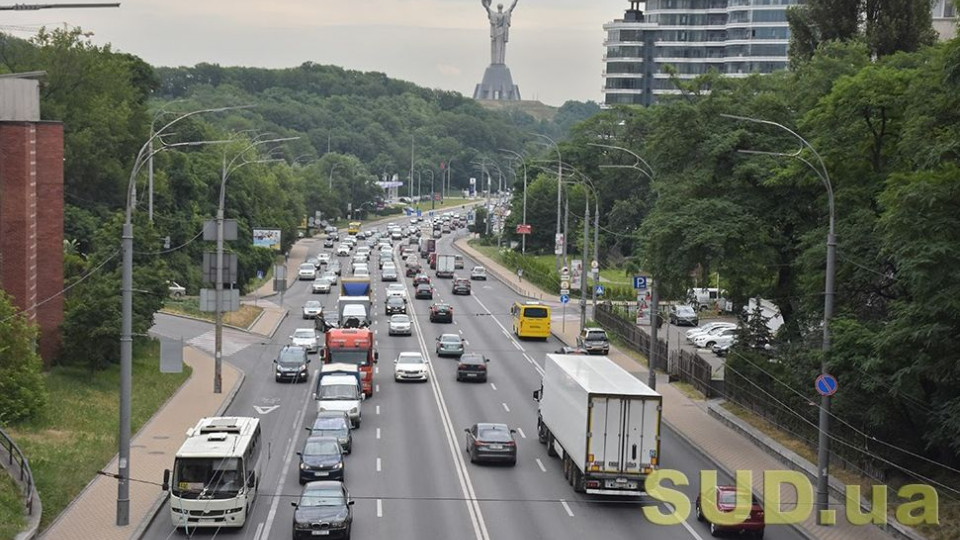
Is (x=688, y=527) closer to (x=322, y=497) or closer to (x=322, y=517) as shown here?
(x=322, y=497)

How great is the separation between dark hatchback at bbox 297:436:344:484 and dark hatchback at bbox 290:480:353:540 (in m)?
5.35

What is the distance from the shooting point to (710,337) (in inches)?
2837

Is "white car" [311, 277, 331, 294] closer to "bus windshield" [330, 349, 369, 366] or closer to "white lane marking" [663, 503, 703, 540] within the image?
"bus windshield" [330, 349, 369, 366]

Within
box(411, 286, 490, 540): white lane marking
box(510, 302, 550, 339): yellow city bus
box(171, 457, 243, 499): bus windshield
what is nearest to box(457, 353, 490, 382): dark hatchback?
box(411, 286, 490, 540): white lane marking

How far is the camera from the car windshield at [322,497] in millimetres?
29453

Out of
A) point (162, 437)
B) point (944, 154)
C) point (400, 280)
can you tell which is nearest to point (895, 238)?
point (944, 154)

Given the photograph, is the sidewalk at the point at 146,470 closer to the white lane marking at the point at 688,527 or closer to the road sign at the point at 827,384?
the white lane marking at the point at 688,527

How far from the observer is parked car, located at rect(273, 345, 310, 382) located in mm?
56000

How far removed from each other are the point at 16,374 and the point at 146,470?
5.41 m

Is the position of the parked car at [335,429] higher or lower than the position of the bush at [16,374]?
lower

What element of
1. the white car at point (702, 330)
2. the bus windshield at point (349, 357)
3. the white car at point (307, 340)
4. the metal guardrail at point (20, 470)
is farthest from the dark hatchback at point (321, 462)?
the white car at point (702, 330)

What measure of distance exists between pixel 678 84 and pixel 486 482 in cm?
2827

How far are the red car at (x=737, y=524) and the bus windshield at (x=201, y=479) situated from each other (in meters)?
11.7

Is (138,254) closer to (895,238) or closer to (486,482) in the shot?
(486,482)
